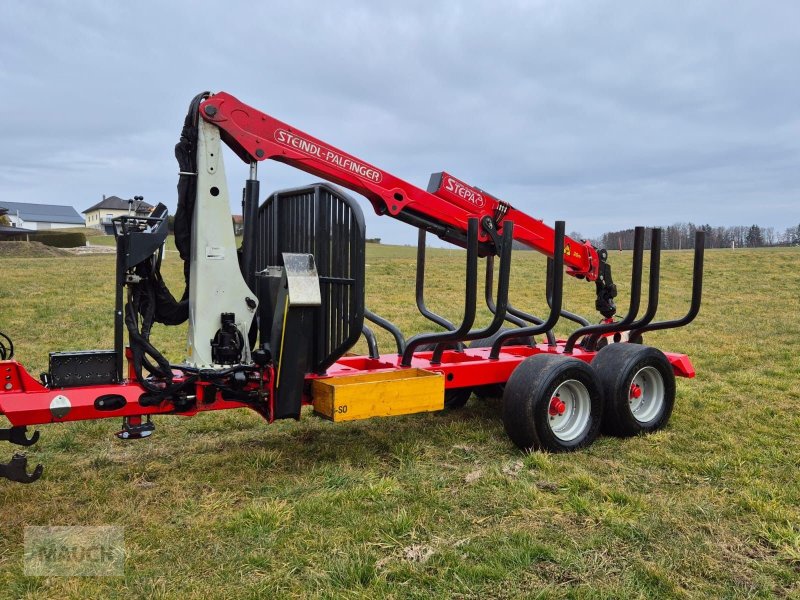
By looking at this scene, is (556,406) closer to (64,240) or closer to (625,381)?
(625,381)

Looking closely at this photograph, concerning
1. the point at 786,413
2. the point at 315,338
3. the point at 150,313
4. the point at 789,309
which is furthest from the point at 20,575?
the point at 789,309

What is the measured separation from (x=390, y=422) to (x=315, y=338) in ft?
5.82

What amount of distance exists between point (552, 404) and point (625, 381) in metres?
0.76

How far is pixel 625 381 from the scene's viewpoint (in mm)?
5793

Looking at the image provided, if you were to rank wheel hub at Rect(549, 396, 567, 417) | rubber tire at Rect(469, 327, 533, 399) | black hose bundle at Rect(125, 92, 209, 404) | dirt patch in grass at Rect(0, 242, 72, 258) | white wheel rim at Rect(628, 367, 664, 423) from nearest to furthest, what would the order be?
black hose bundle at Rect(125, 92, 209, 404), wheel hub at Rect(549, 396, 567, 417), white wheel rim at Rect(628, 367, 664, 423), rubber tire at Rect(469, 327, 533, 399), dirt patch in grass at Rect(0, 242, 72, 258)

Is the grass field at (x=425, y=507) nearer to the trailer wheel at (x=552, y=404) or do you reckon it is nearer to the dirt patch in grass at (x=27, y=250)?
the trailer wheel at (x=552, y=404)

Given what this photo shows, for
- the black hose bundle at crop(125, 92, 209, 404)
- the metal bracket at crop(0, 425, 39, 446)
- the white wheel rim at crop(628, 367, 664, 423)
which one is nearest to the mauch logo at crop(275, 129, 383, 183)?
the black hose bundle at crop(125, 92, 209, 404)

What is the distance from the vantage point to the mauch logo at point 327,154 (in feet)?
15.9

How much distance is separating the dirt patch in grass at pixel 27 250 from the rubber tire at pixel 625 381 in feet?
104

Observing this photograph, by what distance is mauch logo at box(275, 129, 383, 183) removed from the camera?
4.86 metres

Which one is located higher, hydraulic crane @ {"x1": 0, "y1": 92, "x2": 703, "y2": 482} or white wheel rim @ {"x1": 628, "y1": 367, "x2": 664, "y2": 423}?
hydraulic crane @ {"x1": 0, "y1": 92, "x2": 703, "y2": 482}

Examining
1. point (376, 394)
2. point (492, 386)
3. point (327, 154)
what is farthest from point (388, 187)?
point (492, 386)

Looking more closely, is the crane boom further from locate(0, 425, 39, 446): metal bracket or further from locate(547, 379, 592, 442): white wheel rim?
locate(0, 425, 39, 446): metal bracket

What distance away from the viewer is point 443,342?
5.51 meters
